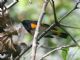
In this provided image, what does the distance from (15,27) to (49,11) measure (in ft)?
0.79

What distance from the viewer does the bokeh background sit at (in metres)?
1.20

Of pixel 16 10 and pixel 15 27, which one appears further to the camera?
pixel 16 10

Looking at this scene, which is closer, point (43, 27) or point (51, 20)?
point (43, 27)

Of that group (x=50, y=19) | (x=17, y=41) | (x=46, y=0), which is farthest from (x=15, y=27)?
(x=46, y=0)

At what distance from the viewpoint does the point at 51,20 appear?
1315mm

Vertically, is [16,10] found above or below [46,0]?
below

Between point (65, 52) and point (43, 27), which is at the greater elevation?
point (43, 27)

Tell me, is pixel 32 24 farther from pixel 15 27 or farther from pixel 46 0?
pixel 46 0

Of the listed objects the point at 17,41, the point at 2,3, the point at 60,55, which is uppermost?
the point at 2,3

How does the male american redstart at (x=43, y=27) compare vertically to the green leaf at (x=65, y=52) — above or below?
above

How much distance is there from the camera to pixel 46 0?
0.91 meters

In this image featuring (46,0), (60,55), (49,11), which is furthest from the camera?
(49,11)

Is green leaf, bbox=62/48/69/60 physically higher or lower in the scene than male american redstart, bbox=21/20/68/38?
lower

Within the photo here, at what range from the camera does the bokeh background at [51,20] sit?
3.93ft
